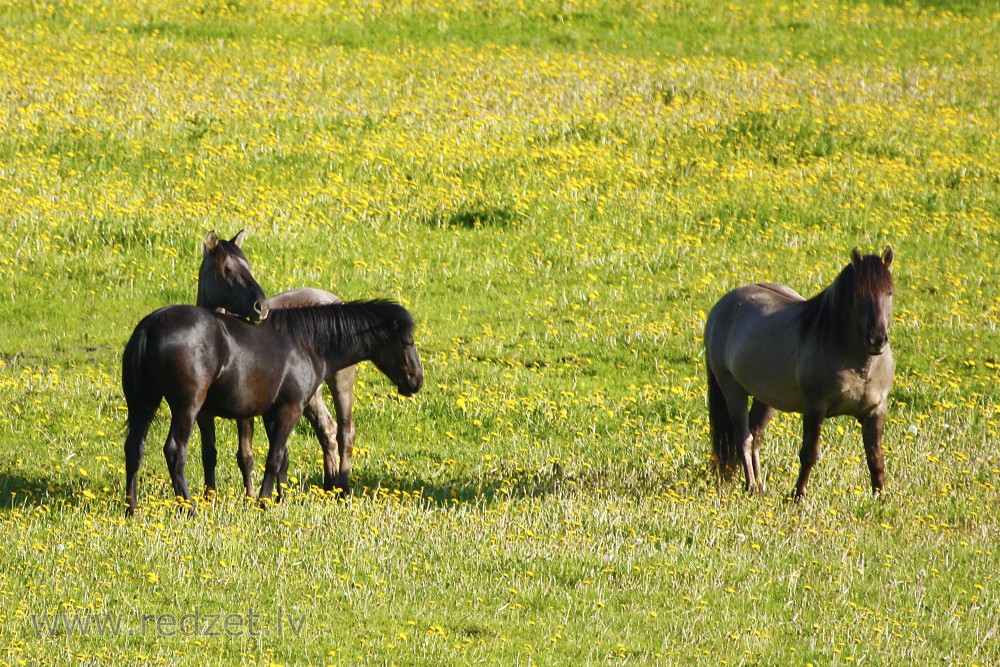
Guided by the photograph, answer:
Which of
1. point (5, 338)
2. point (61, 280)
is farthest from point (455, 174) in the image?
point (5, 338)

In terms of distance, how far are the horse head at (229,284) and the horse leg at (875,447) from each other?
4.88 meters

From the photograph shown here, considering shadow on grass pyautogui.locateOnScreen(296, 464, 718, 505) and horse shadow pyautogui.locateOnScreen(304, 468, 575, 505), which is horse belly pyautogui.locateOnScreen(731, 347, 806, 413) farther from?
horse shadow pyautogui.locateOnScreen(304, 468, 575, 505)

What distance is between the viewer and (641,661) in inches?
266

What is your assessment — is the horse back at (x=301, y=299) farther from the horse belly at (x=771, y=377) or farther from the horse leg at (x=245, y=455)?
the horse belly at (x=771, y=377)

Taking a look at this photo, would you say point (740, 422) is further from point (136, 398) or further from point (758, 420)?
point (136, 398)

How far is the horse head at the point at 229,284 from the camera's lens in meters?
9.99

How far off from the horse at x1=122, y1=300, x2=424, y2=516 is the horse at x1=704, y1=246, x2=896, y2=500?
9.13ft

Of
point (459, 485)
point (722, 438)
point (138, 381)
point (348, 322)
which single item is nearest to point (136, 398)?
point (138, 381)

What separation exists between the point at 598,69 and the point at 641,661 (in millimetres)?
22302

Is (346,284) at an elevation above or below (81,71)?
below

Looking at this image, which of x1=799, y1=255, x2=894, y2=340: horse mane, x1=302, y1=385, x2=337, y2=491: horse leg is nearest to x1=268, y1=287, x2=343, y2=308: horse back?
x1=302, y1=385, x2=337, y2=491: horse leg

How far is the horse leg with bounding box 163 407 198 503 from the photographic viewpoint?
907cm

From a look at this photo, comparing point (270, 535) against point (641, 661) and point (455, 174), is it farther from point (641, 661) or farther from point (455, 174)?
point (455, 174)

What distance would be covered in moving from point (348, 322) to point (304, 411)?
52.5 inches
